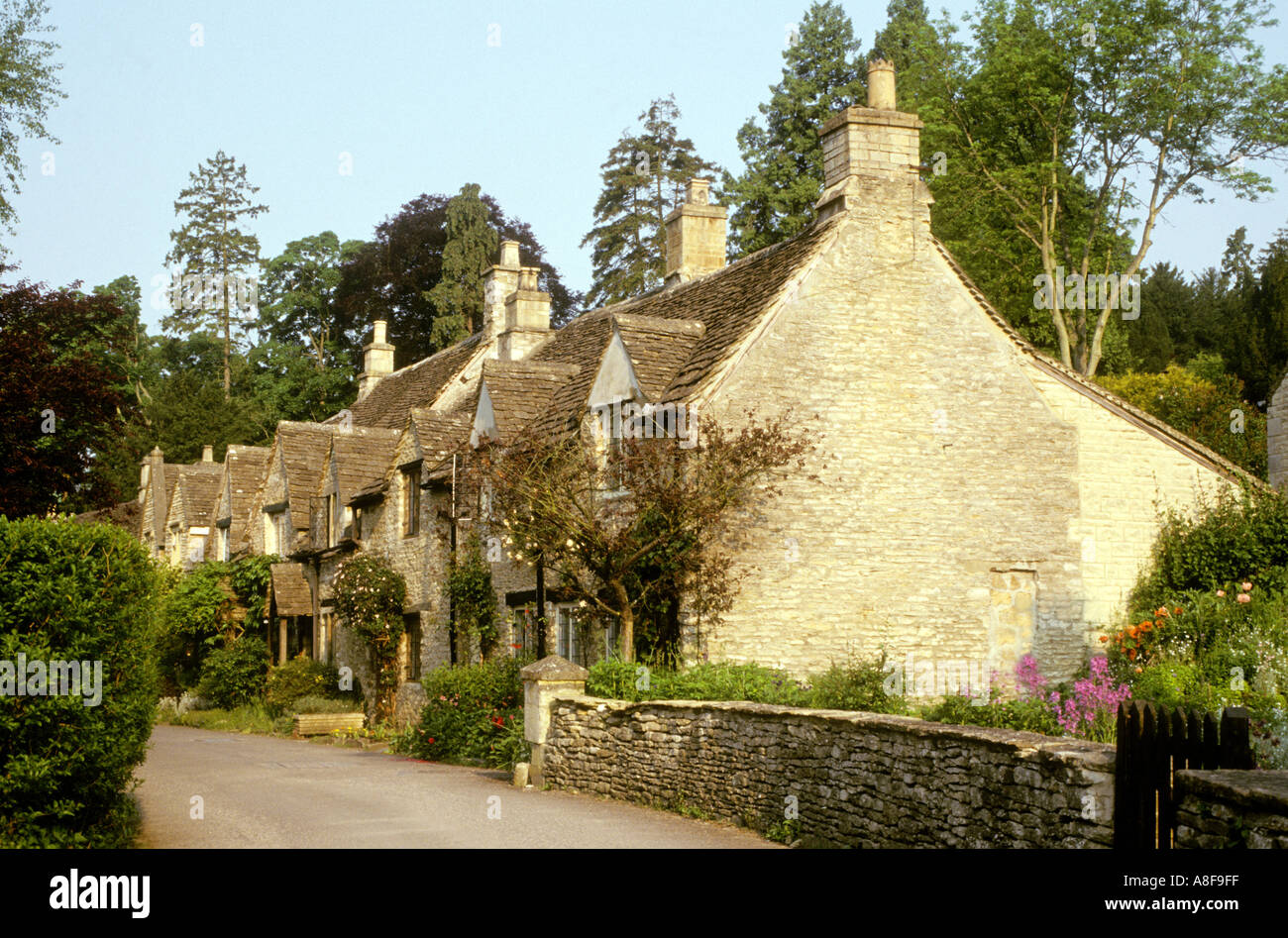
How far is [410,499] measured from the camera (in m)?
28.3

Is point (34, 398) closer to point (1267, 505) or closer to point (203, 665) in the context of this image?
point (203, 665)

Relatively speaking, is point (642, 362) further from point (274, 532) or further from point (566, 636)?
point (274, 532)

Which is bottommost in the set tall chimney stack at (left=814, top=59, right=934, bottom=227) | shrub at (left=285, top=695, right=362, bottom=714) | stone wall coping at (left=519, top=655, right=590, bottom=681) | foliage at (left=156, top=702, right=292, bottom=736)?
foliage at (left=156, top=702, right=292, bottom=736)

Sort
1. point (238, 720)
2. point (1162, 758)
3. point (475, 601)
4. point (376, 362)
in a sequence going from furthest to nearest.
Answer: point (376, 362), point (238, 720), point (475, 601), point (1162, 758)

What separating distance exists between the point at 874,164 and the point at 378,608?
13897 mm

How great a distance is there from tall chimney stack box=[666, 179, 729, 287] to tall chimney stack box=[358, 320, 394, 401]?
690 inches

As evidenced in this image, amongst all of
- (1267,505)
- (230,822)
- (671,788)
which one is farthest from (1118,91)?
(230,822)

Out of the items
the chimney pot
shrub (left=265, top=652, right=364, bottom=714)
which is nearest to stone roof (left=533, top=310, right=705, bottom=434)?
the chimney pot

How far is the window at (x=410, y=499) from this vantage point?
27.8m

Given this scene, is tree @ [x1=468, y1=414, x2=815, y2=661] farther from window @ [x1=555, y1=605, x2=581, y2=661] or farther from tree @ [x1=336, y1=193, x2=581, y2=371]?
tree @ [x1=336, y1=193, x2=581, y2=371]

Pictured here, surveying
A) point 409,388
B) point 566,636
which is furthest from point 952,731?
point 409,388

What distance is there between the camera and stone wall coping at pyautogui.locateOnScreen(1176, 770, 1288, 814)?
260 inches

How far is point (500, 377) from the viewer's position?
24234 mm

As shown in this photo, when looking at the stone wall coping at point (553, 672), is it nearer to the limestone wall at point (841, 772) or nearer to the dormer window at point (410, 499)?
the limestone wall at point (841, 772)
